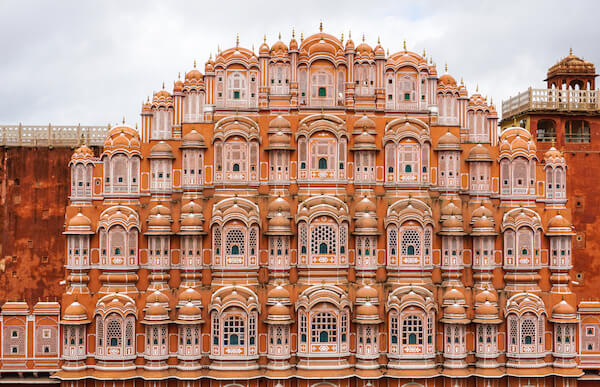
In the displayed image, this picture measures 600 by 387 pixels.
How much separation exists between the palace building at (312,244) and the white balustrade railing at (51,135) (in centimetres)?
1314

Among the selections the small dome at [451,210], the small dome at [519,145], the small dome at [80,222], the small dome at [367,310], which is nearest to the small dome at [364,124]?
the small dome at [451,210]

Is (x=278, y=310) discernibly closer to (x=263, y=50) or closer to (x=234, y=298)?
(x=234, y=298)

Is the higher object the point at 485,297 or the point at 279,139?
the point at 279,139

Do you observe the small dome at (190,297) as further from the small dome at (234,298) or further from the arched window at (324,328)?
the arched window at (324,328)

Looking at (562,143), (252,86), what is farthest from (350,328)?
(562,143)

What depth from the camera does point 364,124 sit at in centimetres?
3644

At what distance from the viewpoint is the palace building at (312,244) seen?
34.6 meters

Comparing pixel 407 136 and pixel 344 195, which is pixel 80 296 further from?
pixel 407 136

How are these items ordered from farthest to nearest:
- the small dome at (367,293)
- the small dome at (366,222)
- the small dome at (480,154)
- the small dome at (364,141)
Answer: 1. the small dome at (480,154)
2. the small dome at (364,141)
3. the small dome at (366,222)
4. the small dome at (367,293)

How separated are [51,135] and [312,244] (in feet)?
77.9

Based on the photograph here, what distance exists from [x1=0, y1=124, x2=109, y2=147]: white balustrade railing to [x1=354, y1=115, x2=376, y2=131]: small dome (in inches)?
830

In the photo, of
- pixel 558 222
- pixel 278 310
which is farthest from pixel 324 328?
pixel 558 222

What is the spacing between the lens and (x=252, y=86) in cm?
3684

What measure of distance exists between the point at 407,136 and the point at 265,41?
945 cm
